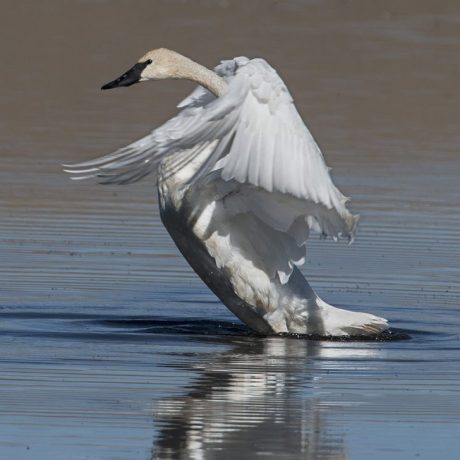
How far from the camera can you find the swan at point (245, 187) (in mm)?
9383

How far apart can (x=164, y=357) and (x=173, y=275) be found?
115 inches

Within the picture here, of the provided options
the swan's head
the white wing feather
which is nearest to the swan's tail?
the white wing feather

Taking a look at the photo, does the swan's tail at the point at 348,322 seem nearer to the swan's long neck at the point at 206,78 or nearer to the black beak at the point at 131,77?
the swan's long neck at the point at 206,78

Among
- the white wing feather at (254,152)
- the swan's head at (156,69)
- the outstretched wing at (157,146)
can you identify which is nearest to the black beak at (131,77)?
the swan's head at (156,69)

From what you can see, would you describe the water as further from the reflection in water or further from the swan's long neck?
the swan's long neck

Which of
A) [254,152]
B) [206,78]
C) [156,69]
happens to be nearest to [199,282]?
[156,69]

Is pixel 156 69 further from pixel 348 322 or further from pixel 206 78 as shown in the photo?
pixel 348 322

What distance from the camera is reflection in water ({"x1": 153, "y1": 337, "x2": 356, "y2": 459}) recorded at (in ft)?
24.6

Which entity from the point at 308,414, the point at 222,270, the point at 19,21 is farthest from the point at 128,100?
the point at 308,414

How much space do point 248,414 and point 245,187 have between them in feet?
7.58

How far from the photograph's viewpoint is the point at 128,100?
69.5 feet

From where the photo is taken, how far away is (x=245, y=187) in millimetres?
10227

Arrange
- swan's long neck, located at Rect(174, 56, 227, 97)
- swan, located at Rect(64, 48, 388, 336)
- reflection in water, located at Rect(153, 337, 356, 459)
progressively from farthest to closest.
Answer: swan's long neck, located at Rect(174, 56, 227, 97) < swan, located at Rect(64, 48, 388, 336) < reflection in water, located at Rect(153, 337, 356, 459)

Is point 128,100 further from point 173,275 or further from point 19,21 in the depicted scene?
point 173,275
